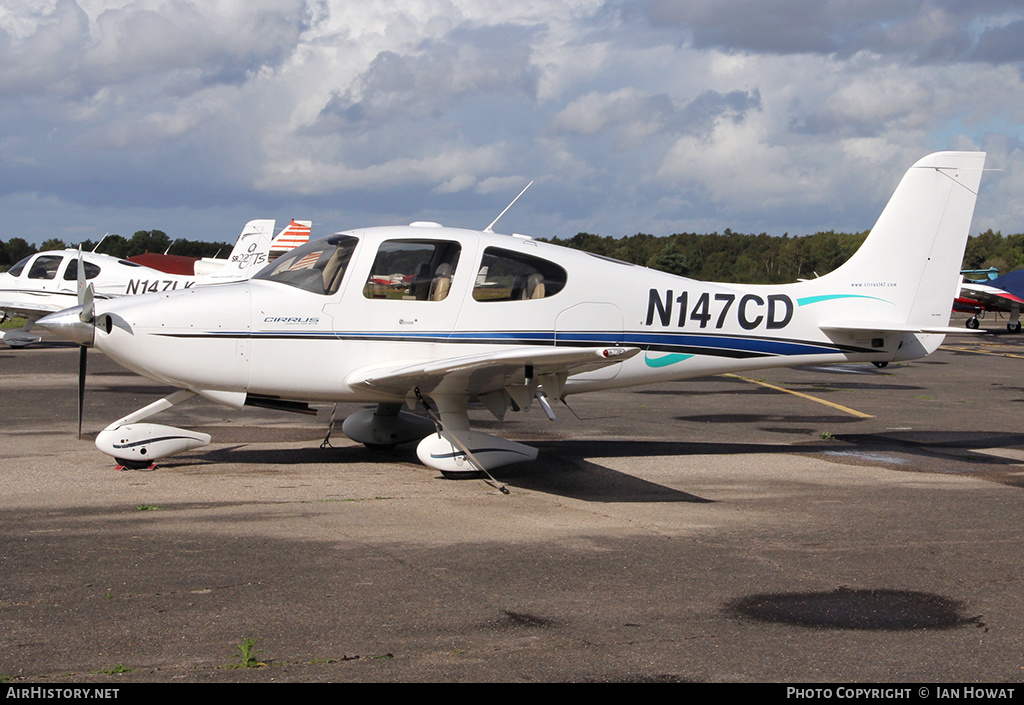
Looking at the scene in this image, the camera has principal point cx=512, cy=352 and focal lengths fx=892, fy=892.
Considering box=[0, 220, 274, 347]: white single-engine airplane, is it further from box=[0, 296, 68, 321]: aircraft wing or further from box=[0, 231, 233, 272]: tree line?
box=[0, 231, 233, 272]: tree line

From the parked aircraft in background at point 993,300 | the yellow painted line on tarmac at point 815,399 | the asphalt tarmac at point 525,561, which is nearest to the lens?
the asphalt tarmac at point 525,561

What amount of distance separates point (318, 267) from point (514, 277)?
6.06ft

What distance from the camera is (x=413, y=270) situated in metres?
8.40

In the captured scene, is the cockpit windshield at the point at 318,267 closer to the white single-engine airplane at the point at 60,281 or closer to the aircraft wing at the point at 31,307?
the white single-engine airplane at the point at 60,281

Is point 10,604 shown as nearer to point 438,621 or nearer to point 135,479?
point 438,621

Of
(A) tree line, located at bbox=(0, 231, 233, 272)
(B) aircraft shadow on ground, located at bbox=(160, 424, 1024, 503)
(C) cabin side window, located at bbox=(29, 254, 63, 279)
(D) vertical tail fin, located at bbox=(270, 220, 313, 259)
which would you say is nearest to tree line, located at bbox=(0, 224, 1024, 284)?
(A) tree line, located at bbox=(0, 231, 233, 272)

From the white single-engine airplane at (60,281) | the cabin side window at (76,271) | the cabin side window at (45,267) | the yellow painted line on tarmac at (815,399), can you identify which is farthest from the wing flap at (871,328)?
the cabin side window at (45,267)

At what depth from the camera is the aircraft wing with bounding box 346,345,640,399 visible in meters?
6.94

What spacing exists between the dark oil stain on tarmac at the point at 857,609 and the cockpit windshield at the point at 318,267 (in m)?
4.86

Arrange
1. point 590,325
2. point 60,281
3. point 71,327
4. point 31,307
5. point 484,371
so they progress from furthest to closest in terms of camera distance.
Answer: point 60,281, point 31,307, point 590,325, point 71,327, point 484,371

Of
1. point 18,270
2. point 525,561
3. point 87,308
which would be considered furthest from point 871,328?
point 18,270

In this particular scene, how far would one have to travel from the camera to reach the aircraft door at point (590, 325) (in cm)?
871

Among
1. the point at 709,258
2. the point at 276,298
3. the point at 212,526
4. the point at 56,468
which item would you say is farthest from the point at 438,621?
the point at 709,258

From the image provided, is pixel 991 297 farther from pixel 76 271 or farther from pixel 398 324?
pixel 398 324
